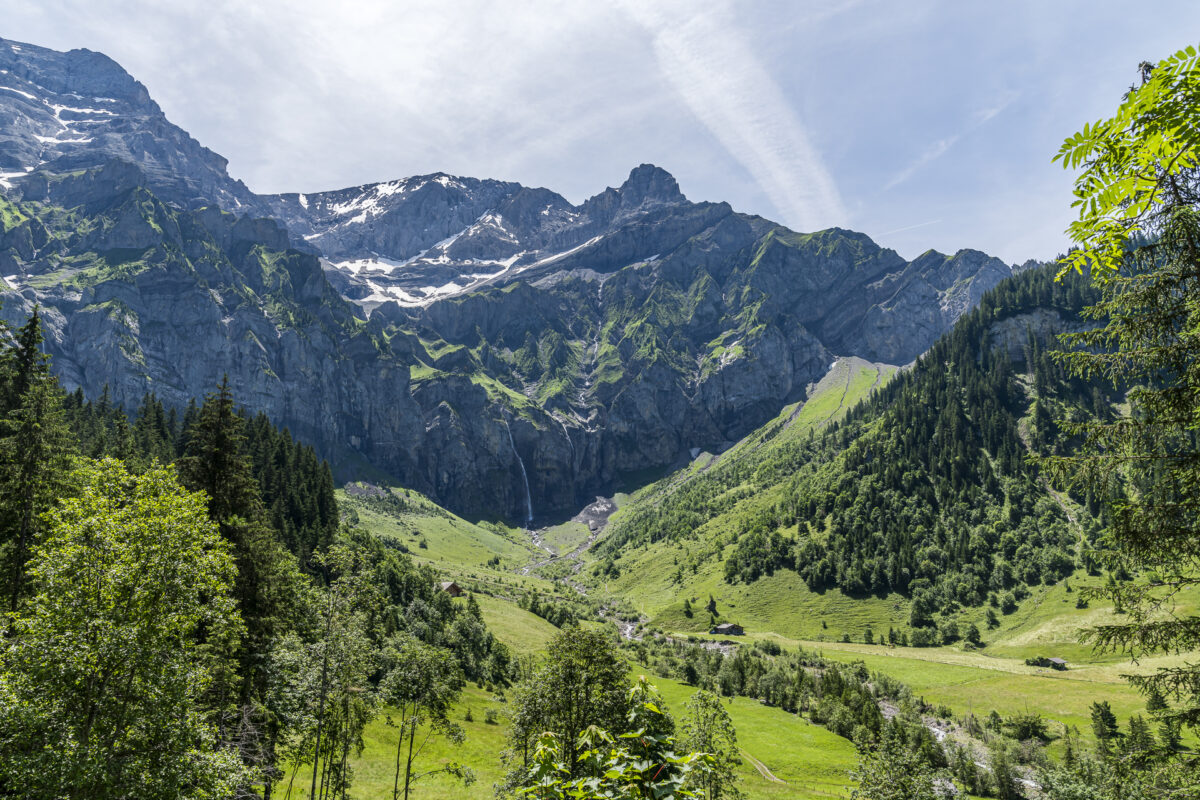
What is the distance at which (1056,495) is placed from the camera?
165m

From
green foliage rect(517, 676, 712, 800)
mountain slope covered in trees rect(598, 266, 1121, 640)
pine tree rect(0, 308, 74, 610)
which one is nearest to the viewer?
green foliage rect(517, 676, 712, 800)

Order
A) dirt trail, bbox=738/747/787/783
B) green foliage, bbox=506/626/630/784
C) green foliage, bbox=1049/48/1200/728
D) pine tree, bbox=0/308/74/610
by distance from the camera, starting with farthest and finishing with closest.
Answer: dirt trail, bbox=738/747/787/783 < pine tree, bbox=0/308/74/610 < green foliage, bbox=506/626/630/784 < green foliage, bbox=1049/48/1200/728

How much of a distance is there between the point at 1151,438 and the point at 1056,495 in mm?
198174

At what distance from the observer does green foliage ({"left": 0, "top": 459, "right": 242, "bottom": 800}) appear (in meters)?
16.1

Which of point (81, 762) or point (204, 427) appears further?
point (204, 427)

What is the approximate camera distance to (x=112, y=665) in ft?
58.2

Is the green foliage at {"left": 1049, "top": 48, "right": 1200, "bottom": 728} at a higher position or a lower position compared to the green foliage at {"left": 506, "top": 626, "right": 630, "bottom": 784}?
higher

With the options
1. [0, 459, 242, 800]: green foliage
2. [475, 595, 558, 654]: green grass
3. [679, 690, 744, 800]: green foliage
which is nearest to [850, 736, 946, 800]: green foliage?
[679, 690, 744, 800]: green foliage

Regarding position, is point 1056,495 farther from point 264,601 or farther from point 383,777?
point 264,601

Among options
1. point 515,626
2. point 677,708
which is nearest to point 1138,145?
point 677,708

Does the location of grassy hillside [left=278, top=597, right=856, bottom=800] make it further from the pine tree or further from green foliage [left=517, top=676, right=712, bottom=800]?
green foliage [left=517, top=676, right=712, bottom=800]

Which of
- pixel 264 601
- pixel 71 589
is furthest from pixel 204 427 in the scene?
pixel 71 589

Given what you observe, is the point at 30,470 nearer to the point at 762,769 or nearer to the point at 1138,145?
the point at 1138,145

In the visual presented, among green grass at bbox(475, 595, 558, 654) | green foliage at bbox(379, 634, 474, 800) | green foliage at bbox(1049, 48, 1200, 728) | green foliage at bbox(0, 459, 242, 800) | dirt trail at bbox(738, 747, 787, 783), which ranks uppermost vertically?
green foliage at bbox(1049, 48, 1200, 728)
